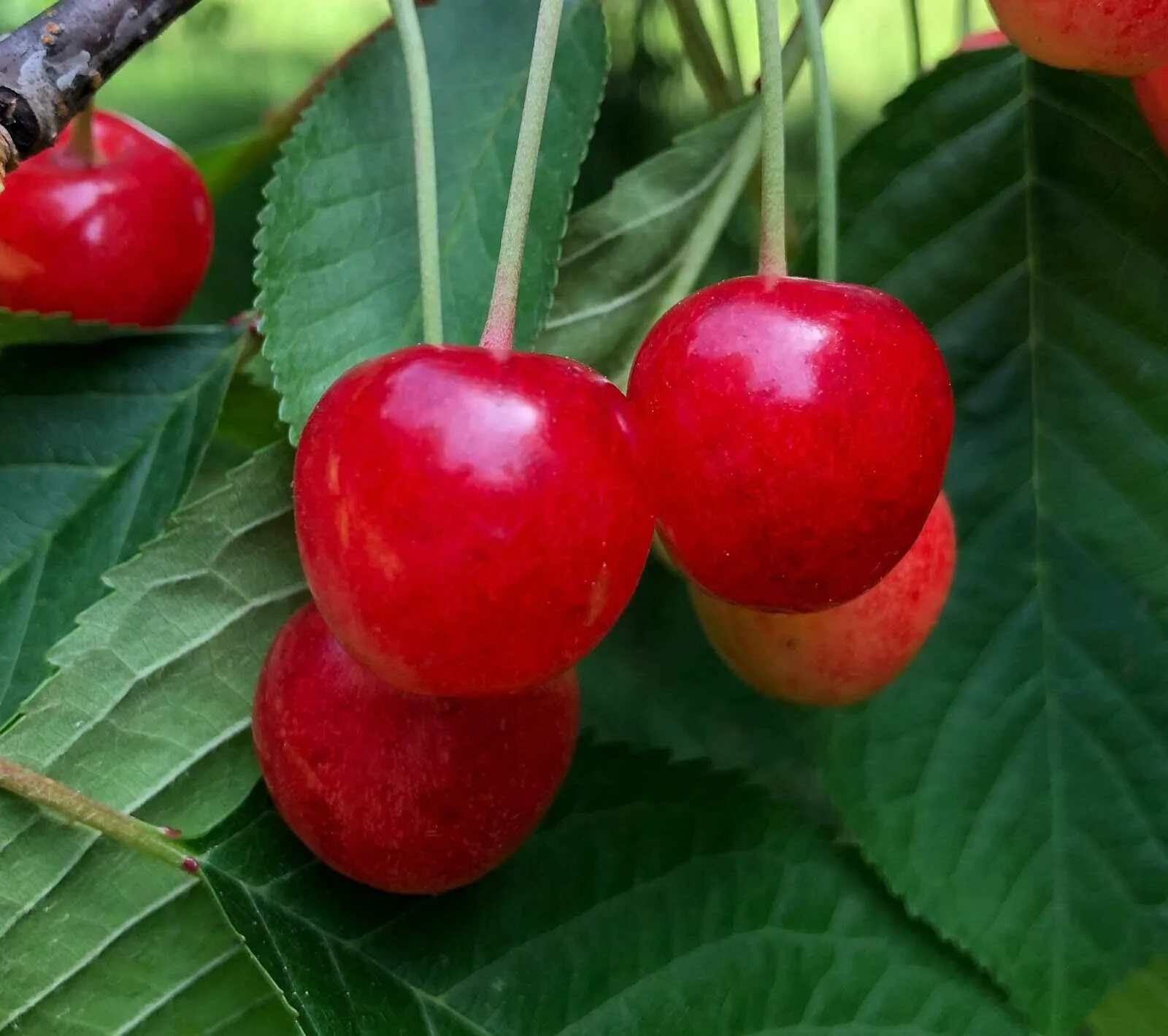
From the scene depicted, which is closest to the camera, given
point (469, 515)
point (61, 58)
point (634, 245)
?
point (469, 515)

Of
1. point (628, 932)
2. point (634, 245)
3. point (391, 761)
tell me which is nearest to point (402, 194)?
point (634, 245)

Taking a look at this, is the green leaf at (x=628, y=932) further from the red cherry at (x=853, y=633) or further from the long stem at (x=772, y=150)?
the long stem at (x=772, y=150)

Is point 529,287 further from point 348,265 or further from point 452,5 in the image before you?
point 452,5

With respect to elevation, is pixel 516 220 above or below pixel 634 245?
above

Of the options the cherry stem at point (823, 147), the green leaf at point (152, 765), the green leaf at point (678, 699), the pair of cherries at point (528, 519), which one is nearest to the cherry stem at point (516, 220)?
the pair of cherries at point (528, 519)

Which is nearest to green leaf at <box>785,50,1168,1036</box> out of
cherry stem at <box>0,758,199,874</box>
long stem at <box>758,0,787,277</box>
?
long stem at <box>758,0,787,277</box>

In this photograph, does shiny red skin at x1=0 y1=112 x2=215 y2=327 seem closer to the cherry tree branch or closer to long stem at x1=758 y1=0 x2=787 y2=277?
the cherry tree branch

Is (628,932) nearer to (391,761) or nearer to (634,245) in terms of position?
(391,761)
